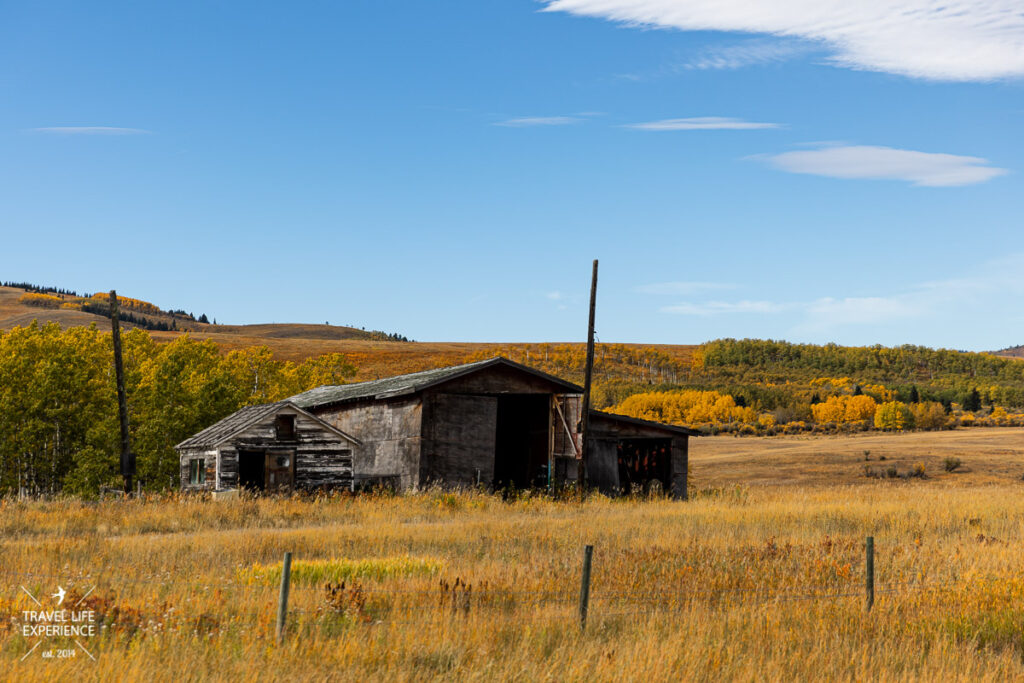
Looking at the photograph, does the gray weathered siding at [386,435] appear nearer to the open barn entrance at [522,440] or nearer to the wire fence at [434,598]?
the open barn entrance at [522,440]

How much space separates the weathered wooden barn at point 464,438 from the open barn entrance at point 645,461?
40 mm

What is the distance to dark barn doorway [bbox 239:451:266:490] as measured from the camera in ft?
106

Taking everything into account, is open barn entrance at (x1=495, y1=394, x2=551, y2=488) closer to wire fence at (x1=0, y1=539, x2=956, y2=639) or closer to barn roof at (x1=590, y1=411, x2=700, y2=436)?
barn roof at (x1=590, y1=411, x2=700, y2=436)

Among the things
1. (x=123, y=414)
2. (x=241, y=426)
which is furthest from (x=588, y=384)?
(x=123, y=414)

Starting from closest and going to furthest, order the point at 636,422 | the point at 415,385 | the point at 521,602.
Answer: the point at 521,602
the point at 415,385
the point at 636,422

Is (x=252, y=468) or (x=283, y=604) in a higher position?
(x=283, y=604)

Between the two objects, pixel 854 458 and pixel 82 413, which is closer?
pixel 82 413

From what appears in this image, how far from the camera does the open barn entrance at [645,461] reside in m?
35.6

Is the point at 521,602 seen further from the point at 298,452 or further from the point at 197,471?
the point at 197,471

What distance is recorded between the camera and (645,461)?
3600 centimetres

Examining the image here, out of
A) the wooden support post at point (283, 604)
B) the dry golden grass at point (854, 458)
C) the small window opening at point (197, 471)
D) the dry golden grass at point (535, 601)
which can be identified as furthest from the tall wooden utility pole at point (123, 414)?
the dry golden grass at point (854, 458)

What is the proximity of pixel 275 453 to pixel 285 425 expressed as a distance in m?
1.05

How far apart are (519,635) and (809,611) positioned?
12.4 feet

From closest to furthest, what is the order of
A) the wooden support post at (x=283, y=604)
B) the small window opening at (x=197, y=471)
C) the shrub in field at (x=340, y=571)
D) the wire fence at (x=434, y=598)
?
the wooden support post at (x=283, y=604) < the wire fence at (x=434, y=598) < the shrub in field at (x=340, y=571) < the small window opening at (x=197, y=471)
